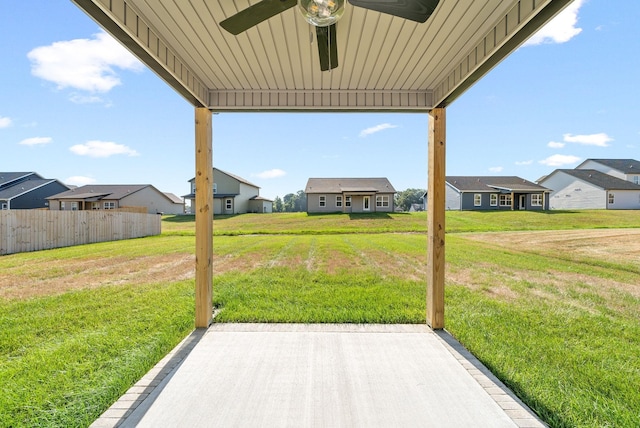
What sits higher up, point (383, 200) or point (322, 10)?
point (322, 10)

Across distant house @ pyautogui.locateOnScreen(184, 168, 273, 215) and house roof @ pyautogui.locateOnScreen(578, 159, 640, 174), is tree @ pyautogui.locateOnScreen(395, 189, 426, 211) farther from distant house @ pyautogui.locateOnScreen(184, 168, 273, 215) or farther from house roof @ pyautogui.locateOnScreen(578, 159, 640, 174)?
distant house @ pyautogui.locateOnScreen(184, 168, 273, 215)

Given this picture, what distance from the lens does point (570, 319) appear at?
3.65m

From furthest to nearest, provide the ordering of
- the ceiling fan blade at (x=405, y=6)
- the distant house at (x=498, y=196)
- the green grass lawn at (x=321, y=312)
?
the distant house at (x=498, y=196)
the green grass lawn at (x=321, y=312)
the ceiling fan blade at (x=405, y=6)

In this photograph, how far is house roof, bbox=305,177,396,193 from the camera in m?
24.2

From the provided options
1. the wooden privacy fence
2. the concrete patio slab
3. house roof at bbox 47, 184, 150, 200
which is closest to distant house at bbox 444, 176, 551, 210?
the wooden privacy fence

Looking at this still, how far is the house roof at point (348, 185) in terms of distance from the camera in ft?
79.3

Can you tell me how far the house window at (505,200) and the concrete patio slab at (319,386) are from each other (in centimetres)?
2682

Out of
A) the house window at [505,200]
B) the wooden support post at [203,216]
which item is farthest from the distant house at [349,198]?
the wooden support post at [203,216]

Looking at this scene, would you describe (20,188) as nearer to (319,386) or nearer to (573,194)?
(319,386)

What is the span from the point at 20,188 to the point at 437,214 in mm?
33235

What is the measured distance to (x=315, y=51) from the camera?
2.66 metres

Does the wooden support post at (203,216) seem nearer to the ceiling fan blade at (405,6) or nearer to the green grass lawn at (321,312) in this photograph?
the green grass lawn at (321,312)

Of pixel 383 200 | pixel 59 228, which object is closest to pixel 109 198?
pixel 59 228

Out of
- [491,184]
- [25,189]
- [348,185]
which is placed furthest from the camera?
[491,184]
